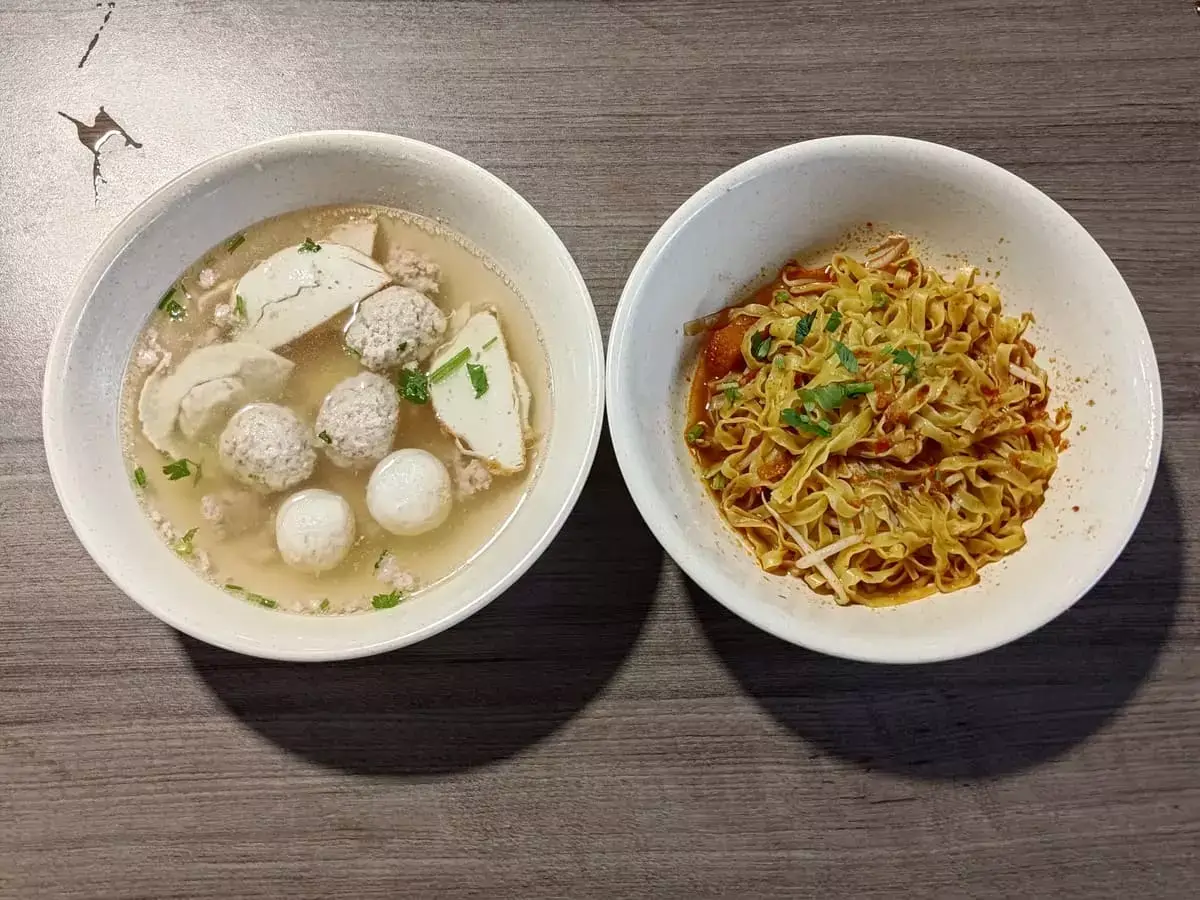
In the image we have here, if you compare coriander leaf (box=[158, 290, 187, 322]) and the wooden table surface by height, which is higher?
coriander leaf (box=[158, 290, 187, 322])

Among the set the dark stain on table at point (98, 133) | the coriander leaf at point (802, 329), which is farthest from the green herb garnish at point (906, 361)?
the dark stain on table at point (98, 133)

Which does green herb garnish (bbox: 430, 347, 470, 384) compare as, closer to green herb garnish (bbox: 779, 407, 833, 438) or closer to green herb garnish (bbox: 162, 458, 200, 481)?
green herb garnish (bbox: 162, 458, 200, 481)

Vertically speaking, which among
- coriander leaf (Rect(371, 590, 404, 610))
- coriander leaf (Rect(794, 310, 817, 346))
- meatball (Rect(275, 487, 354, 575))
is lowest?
coriander leaf (Rect(371, 590, 404, 610))

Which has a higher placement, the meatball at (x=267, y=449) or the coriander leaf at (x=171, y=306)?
the coriander leaf at (x=171, y=306)

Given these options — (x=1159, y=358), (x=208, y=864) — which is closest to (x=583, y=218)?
(x=1159, y=358)

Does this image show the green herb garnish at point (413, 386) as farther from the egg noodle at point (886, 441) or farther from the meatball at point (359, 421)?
the egg noodle at point (886, 441)

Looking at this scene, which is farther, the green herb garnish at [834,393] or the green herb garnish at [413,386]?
the green herb garnish at [413,386]

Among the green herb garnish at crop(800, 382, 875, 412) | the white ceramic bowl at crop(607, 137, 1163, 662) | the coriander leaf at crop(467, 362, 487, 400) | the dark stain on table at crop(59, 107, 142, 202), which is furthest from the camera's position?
the dark stain on table at crop(59, 107, 142, 202)

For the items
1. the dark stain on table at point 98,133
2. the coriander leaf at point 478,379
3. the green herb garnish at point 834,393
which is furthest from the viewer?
the dark stain on table at point 98,133

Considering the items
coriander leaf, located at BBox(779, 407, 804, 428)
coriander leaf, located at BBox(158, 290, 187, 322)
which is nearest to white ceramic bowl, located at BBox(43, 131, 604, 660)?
coriander leaf, located at BBox(158, 290, 187, 322)
